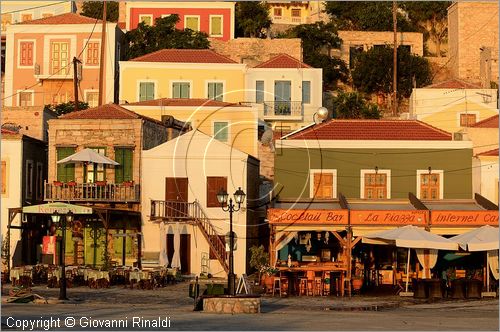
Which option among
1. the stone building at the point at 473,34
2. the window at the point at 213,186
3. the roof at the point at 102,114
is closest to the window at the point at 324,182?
the window at the point at 213,186

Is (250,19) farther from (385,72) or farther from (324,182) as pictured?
(324,182)

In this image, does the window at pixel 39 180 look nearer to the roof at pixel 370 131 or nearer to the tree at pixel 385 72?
the roof at pixel 370 131

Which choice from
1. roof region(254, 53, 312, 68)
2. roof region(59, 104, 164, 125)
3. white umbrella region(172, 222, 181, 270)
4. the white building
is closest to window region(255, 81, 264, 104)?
roof region(254, 53, 312, 68)

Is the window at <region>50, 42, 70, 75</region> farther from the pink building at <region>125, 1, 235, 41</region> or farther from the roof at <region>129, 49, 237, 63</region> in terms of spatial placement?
the pink building at <region>125, 1, 235, 41</region>

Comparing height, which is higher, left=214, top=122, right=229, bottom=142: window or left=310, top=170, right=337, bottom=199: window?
left=214, top=122, right=229, bottom=142: window

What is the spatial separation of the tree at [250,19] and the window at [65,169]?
36.8 meters

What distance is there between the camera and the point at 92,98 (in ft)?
230

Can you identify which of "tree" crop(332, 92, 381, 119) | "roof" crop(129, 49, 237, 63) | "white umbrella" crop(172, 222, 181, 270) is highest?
"roof" crop(129, 49, 237, 63)

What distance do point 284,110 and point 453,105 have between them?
878 cm

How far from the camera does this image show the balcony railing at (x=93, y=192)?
45969mm

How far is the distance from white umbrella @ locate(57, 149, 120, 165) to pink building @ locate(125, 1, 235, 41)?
3318cm

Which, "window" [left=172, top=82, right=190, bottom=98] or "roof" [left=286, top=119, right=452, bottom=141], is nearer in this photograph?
"roof" [left=286, top=119, right=452, bottom=141]

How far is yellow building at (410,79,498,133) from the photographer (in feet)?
209

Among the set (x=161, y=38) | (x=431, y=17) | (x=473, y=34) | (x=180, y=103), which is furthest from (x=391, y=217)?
(x=431, y=17)
